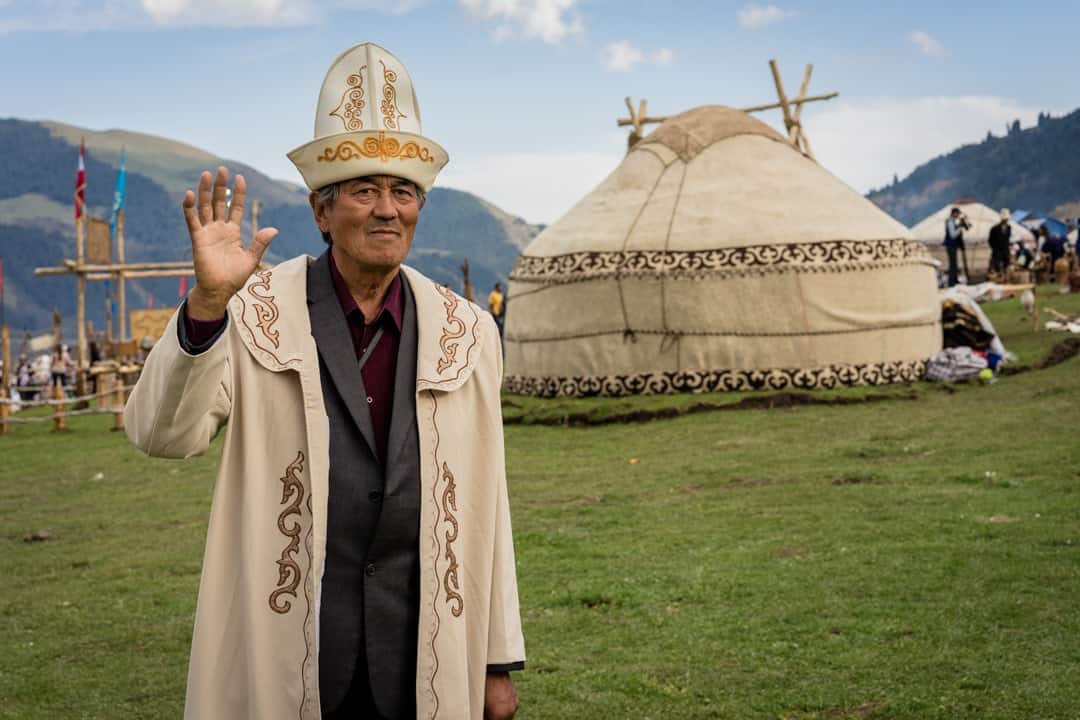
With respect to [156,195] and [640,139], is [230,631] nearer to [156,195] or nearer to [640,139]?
[640,139]

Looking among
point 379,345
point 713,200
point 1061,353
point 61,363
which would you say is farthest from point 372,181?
point 61,363

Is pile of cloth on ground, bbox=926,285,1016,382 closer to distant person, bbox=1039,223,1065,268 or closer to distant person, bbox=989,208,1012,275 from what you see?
distant person, bbox=989,208,1012,275

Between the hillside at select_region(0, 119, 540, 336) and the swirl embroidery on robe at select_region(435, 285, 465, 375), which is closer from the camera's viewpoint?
the swirl embroidery on robe at select_region(435, 285, 465, 375)

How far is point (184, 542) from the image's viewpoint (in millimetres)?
7410

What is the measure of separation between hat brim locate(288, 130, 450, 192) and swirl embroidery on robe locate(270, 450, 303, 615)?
52 centimetres

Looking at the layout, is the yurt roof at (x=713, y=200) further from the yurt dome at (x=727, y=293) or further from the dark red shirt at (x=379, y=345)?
the dark red shirt at (x=379, y=345)

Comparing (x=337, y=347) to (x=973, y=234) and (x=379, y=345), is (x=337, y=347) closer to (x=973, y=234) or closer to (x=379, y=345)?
(x=379, y=345)

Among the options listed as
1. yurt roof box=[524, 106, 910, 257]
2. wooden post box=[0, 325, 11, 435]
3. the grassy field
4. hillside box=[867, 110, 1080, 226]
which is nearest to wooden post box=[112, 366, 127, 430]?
wooden post box=[0, 325, 11, 435]

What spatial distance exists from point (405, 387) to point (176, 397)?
16.0 inches

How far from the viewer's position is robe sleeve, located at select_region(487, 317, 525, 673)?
2531 millimetres

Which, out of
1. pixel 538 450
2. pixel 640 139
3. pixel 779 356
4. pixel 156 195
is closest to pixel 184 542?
pixel 538 450

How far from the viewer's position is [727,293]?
41.0ft

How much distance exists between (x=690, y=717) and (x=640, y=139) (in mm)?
11576

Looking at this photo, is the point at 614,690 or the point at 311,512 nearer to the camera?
the point at 311,512
